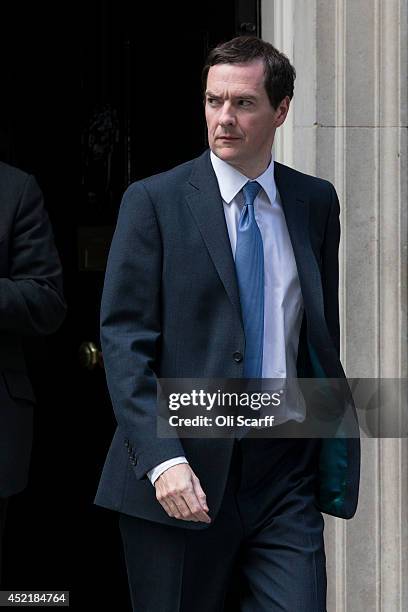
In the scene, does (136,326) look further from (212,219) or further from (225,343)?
(212,219)

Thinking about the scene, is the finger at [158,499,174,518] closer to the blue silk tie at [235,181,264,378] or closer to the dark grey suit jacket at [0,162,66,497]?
the blue silk tie at [235,181,264,378]

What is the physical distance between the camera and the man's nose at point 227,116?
3652 millimetres

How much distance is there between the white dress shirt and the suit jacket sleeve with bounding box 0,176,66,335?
2.90 feet

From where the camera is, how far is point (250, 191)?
3768 mm

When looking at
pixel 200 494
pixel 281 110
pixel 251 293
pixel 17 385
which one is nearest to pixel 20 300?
pixel 17 385

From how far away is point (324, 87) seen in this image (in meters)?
5.03

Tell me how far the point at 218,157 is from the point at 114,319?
1.65 ft

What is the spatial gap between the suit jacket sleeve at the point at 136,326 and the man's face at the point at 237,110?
24 cm

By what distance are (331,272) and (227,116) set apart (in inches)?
21.6

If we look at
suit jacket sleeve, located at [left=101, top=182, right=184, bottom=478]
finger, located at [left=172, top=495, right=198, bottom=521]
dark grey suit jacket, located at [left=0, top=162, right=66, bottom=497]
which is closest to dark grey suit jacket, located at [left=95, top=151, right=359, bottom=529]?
suit jacket sleeve, located at [left=101, top=182, right=184, bottom=478]

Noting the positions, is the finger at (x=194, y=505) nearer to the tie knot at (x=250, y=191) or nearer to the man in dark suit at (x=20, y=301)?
the tie knot at (x=250, y=191)

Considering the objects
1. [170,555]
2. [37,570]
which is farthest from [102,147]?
[170,555]

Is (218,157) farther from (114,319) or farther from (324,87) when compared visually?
(324,87)

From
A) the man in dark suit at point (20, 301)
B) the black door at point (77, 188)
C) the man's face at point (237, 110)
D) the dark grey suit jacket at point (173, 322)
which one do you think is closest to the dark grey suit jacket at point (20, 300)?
the man in dark suit at point (20, 301)
